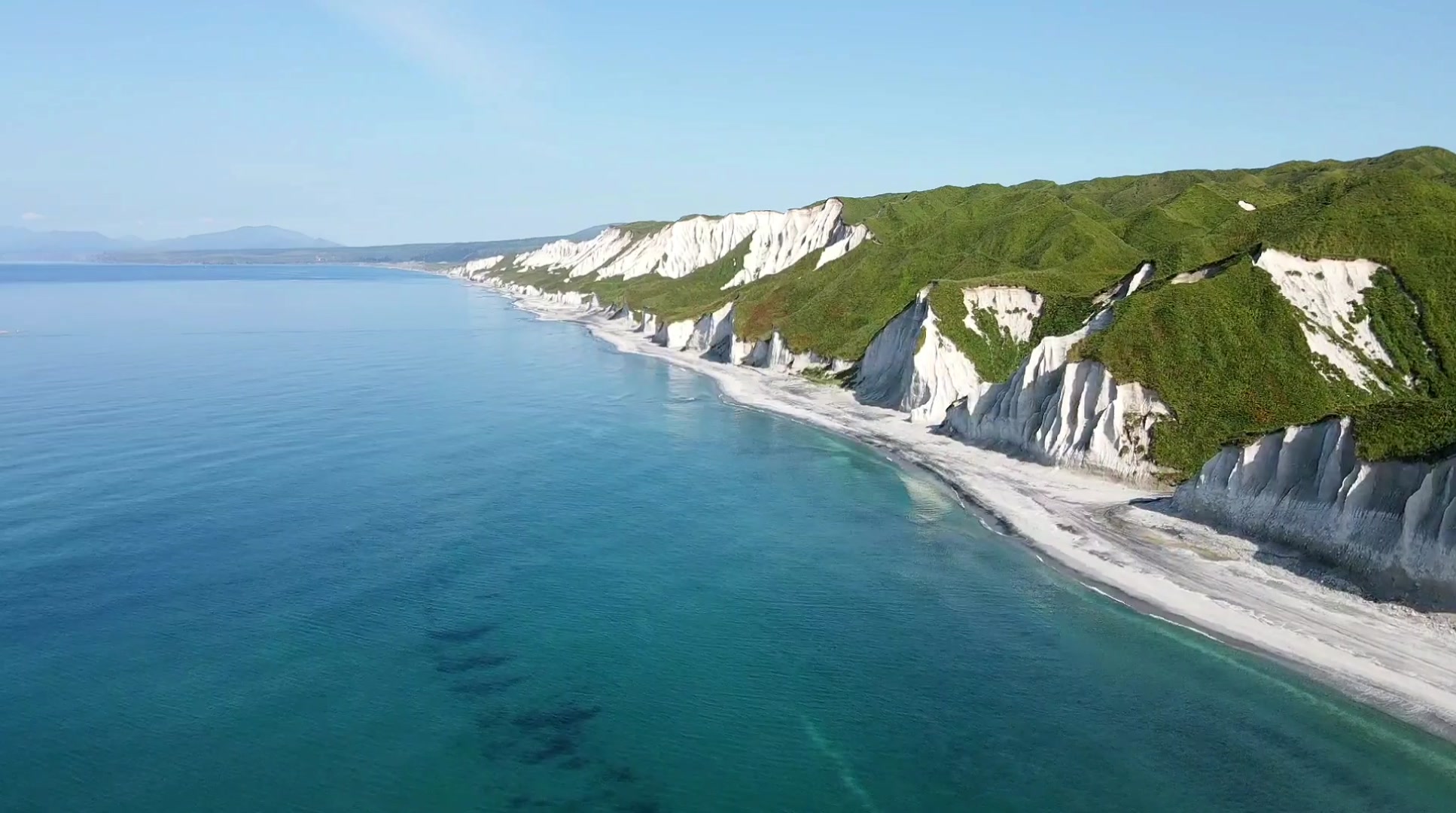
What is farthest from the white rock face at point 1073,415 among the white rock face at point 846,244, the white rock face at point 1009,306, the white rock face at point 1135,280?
the white rock face at point 846,244

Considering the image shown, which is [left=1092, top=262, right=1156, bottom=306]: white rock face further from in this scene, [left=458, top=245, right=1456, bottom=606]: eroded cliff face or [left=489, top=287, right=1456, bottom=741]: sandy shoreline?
[left=489, top=287, right=1456, bottom=741]: sandy shoreline

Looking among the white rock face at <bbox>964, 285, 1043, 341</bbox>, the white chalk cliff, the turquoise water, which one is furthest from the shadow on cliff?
the white rock face at <bbox>964, 285, 1043, 341</bbox>

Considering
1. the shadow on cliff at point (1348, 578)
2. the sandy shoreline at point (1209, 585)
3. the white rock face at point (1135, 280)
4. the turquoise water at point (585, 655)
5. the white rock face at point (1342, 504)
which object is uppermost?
the white rock face at point (1135, 280)

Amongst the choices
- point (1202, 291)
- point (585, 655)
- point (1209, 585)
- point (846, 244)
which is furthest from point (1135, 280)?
point (846, 244)

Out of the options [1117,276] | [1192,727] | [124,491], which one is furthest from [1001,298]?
[124,491]

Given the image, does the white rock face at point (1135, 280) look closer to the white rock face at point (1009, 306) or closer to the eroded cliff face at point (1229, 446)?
the eroded cliff face at point (1229, 446)

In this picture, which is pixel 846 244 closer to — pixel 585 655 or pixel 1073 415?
pixel 1073 415

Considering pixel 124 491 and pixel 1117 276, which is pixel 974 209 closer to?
pixel 1117 276
